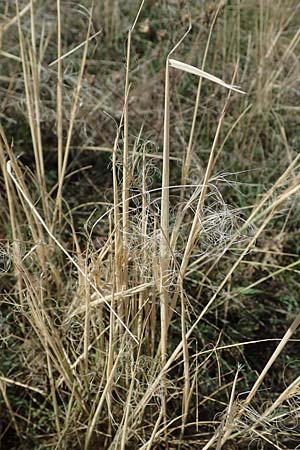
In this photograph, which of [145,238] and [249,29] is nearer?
[145,238]

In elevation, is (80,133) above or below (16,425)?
above

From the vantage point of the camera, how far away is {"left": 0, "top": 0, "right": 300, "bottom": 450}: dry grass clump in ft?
2.77

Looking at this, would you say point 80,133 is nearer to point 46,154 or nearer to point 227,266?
point 46,154

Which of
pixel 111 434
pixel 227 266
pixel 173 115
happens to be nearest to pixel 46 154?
pixel 173 115

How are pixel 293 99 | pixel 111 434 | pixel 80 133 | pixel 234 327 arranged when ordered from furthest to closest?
1. pixel 293 99
2. pixel 80 133
3. pixel 234 327
4. pixel 111 434

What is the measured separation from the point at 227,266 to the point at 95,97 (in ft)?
1.77

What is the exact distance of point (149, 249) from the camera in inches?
32.8

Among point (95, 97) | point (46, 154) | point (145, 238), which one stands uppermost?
point (145, 238)

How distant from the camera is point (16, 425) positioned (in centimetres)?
104

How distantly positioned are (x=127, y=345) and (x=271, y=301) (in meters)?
0.49

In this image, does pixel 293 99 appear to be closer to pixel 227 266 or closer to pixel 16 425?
pixel 227 266

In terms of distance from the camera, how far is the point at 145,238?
818 millimetres

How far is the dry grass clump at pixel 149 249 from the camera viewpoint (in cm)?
84

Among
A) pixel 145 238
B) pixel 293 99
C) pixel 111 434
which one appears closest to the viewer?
pixel 145 238
